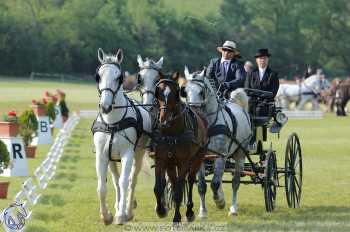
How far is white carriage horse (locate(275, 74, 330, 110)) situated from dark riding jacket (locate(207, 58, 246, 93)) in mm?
33600

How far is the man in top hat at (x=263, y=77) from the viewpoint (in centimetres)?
1600

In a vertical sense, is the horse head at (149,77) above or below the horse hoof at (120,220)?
above

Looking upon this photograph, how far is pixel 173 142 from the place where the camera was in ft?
41.1

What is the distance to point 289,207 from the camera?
15070 millimetres

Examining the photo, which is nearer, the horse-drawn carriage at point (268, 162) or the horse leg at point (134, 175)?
the horse leg at point (134, 175)

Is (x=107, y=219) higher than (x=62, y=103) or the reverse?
the reverse

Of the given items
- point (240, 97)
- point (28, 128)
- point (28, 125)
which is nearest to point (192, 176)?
point (240, 97)

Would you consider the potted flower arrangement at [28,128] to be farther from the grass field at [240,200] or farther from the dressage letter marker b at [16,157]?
the dressage letter marker b at [16,157]

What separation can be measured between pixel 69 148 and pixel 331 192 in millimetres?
11913

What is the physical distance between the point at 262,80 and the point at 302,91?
34.1 m

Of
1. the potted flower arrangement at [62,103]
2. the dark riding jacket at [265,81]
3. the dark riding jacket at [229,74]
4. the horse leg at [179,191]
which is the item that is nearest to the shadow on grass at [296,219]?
the horse leg at [179,191]

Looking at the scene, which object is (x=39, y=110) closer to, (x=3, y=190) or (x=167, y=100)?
(x=3, y=190)

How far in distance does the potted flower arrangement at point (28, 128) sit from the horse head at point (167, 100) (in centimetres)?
1198

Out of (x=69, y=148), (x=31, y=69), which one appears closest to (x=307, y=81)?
(x=69, y=148)
